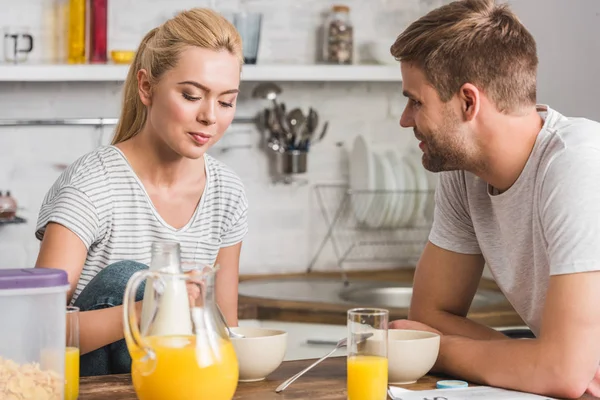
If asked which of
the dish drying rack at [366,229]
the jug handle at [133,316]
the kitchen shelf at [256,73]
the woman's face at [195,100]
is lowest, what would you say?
the dish drying rack at [366,229]

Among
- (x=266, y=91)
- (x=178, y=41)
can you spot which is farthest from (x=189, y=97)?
(x=266, y=91)

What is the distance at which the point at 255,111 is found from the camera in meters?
3.60

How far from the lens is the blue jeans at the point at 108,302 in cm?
180

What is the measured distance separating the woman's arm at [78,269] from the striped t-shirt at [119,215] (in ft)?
0.07

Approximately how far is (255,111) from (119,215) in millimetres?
1603

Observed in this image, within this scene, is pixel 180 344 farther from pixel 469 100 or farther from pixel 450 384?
pixel 469 100

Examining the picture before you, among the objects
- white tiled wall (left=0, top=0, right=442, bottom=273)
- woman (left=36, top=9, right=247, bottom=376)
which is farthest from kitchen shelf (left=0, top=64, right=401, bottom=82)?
woman (left=36, top=9, right=247, bottom=376)

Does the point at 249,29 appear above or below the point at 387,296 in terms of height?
above

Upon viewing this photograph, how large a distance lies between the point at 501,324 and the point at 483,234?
1.14m

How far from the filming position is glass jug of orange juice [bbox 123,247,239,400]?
1.30m

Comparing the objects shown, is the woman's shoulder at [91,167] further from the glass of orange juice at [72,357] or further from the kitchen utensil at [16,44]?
the kitchen utensil at [16,44]

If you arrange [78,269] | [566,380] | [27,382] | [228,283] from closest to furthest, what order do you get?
1. [27,382]
2. [566,380]
3. [78,269]
4. [228,283]

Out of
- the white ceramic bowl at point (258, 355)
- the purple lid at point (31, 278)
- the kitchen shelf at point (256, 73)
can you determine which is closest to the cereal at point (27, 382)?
the purple lid at point (31, 278)

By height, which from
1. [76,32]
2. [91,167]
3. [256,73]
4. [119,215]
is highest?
[76,32]
